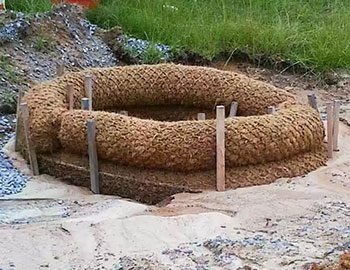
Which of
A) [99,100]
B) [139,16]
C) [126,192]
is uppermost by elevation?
[139,16]

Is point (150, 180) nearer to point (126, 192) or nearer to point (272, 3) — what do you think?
point (126, 192)

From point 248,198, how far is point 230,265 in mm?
1604

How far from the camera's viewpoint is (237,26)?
34.1ft

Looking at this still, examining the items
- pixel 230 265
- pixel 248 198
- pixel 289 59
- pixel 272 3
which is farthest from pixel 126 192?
pixel 272 3

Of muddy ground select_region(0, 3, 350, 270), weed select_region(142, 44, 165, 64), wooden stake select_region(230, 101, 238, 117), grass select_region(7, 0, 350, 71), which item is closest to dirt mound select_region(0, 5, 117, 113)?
weed select_region(142, 44, 165, 64)

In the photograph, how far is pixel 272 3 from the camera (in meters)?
12.0

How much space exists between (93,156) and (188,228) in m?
1.74

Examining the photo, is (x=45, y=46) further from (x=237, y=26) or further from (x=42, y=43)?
(x=237, y=26)

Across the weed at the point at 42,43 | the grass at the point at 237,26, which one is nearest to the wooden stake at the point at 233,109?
the grass at the point at 237,26

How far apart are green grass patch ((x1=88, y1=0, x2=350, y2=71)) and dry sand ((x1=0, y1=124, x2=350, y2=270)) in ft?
13.5

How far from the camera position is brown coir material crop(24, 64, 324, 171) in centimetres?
609

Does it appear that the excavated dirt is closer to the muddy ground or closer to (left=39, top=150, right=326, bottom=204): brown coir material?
(left=39, top=150, right=326, bottom=204): brown coir material

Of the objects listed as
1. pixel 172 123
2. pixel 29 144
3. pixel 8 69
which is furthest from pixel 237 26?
pixel 172 123

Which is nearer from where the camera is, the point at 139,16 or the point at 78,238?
the point at 78,238
